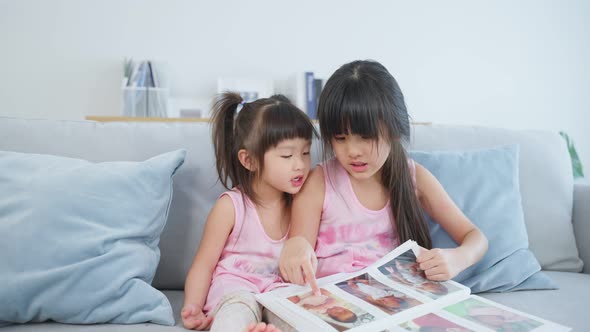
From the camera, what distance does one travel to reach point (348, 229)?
3.43 feet

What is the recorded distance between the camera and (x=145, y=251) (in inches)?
35.7

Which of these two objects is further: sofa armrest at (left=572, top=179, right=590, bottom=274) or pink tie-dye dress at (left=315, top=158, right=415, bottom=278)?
sofa armrest at (left=572, top=179, right=590, bottom=274)

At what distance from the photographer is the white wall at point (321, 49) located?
2416 millimetres

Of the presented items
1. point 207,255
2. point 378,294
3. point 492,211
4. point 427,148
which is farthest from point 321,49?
point 378,294

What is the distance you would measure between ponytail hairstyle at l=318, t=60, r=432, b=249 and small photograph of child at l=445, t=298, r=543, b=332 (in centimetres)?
28

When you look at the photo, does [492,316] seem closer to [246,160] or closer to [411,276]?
[411,276]

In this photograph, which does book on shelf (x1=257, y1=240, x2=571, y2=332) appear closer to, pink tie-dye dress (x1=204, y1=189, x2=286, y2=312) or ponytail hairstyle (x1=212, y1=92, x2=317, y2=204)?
pink tie-dye dress (x1=204, y1=189, x2=286, y2=312)

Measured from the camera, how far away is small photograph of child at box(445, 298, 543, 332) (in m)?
0.70

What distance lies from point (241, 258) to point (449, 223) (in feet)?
1.76

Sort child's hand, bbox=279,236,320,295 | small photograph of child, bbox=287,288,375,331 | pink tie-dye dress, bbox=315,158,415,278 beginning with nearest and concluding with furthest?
small photograph of child, bbox=287,288,375,331
child's hand, bbox=279,236,320,295
pink tie-dye dress, bbox=315,158,415,278

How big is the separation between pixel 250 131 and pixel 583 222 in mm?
1030

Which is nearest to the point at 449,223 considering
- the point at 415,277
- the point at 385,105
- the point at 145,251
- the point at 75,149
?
the point at 415,277

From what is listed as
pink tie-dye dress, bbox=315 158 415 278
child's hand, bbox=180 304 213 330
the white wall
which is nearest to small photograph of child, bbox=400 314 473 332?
pink tie-dye dress, bbox=315 158 415 278

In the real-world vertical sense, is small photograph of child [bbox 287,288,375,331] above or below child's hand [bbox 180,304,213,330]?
above
